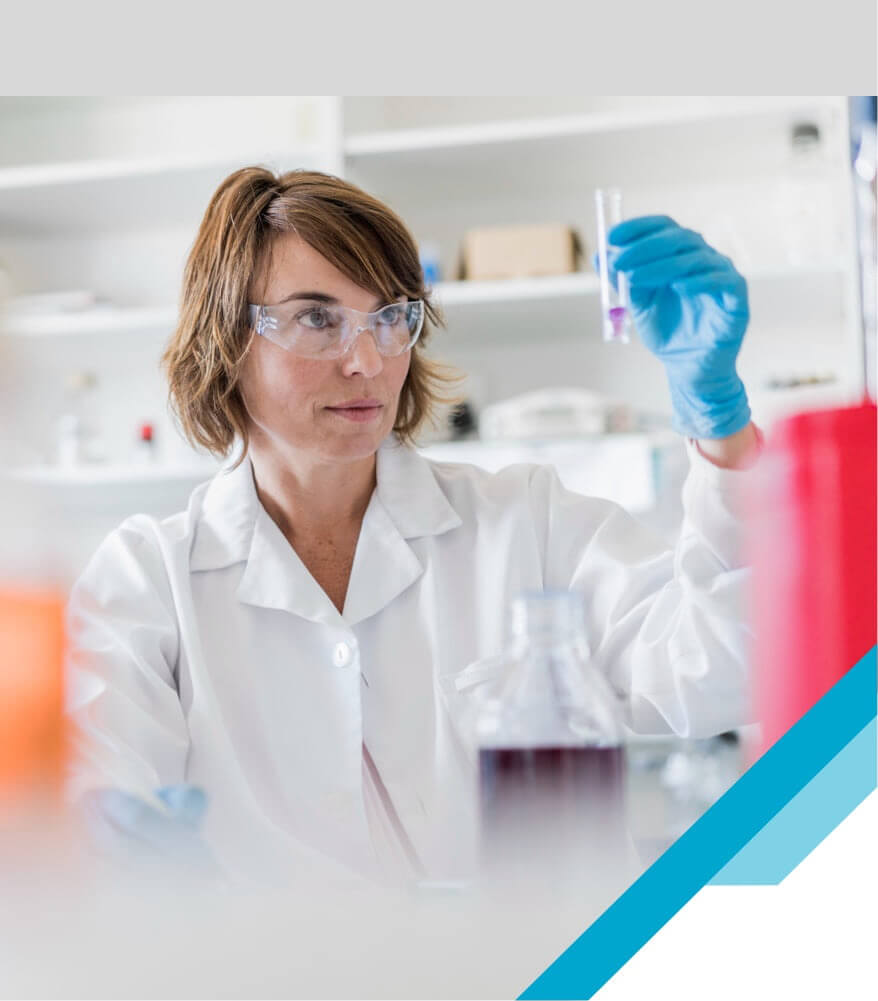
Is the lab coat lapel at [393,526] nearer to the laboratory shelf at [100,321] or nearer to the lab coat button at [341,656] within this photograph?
the lab coat button at [341,656]

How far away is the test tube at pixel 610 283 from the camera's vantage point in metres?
1.01

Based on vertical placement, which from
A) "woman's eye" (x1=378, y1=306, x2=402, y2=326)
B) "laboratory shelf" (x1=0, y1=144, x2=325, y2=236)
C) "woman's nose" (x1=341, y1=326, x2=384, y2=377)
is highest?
"laboratory shelf" (x1=0, y1=144, x2=325, y2=236)

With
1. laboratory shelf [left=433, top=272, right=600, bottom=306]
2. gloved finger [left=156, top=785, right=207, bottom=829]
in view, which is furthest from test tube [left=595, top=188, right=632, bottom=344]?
laboratory shelf [left=433, top=272, right=600, bottom=306]

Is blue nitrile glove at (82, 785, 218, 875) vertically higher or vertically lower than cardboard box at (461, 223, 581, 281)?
lower

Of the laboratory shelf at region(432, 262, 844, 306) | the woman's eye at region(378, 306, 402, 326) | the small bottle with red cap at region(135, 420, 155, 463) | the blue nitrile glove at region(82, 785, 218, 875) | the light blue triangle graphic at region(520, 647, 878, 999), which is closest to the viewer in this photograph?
the light blue triangle graphic at region(520, 647, 878, 999)

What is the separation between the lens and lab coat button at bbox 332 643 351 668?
1.25 metres

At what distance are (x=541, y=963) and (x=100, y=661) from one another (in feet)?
2.52

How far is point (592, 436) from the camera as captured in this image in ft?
8.75

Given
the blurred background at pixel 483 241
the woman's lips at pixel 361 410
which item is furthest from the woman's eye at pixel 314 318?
the blurred background at pixel 483 241

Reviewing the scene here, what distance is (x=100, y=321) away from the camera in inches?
118

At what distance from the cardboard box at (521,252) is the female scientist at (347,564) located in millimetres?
1278

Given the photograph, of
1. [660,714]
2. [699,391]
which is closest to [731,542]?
[699,391]

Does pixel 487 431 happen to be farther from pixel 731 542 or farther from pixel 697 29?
pixel 731 542

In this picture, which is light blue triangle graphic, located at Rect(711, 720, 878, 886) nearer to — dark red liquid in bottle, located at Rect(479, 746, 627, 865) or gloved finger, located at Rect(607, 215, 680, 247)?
dark red liquid in bottle, located at Rect(479, 746, 627, 865)
